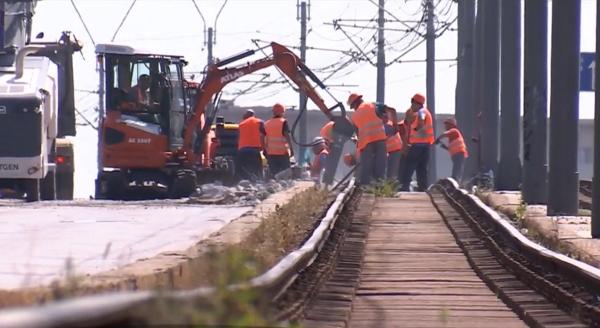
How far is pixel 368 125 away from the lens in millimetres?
27719

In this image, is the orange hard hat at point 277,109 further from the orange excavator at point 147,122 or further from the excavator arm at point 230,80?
the orange excavator at point 147,122

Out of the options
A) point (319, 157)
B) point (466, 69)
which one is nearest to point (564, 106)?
point (319, 157)

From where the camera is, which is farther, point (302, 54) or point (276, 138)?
point (302, 54)

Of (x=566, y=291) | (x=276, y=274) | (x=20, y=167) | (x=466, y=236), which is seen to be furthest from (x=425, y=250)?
(x=20, y=167)

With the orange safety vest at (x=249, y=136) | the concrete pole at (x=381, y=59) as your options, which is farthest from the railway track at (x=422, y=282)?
the concrete pole at (x=381, y=59)

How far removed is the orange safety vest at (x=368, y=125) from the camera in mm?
27500

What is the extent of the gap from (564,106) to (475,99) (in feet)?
59.7

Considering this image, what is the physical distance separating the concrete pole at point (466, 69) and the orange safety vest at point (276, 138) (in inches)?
285

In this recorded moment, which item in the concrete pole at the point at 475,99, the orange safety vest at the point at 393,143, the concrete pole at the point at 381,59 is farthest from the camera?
the concrete pole at the point at 381,59

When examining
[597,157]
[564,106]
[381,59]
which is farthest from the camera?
[381,59]

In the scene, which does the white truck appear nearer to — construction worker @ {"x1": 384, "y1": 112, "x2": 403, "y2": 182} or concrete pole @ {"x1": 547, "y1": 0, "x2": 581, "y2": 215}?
→ construction worker @ {"x1": 384, "y1": 112, "x2": 403, "y2": 182}

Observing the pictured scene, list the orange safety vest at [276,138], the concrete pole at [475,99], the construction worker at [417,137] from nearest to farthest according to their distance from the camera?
1. the construction worker at [417,137]
2. the orange safety vest at [276,138]
3. the concrete pole at [475,99]

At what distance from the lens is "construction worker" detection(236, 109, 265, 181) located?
103ft

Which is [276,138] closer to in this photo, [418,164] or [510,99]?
[418,164]
